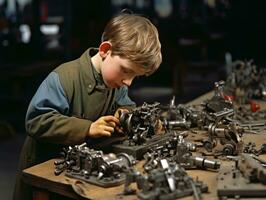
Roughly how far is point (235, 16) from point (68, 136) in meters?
3.30

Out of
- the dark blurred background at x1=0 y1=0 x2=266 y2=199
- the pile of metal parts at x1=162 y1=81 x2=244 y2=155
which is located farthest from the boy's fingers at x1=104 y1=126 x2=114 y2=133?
the dark blurred background at x1=0 y1=0 x2=266 y2=199

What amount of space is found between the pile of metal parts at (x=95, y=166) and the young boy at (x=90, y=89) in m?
0.11

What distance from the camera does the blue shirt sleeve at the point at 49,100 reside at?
5.76ft

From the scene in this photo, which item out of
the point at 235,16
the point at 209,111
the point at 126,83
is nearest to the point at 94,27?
the point at 235,16

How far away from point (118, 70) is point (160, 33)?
4118 mm

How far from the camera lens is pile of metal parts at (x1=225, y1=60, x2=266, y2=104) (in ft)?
9.43

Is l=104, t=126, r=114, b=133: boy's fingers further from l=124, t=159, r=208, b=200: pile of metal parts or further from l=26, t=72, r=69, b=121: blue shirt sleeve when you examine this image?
l=124, t=159, r=208, b=200: pile of metal parts

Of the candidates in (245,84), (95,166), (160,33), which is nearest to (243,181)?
(95,166)

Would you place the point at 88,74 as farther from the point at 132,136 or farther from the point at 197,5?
the point at 197,5

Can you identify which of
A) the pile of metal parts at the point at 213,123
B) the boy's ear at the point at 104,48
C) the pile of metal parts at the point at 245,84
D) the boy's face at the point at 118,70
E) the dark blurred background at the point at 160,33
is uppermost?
the boy's ear at the point at 104,48

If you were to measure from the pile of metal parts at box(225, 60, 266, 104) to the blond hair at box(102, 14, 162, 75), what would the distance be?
1.19m

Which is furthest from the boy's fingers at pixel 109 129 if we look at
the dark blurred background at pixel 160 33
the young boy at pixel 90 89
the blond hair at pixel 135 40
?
the dark blurred background at pixel 160 33

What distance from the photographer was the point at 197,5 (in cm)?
550

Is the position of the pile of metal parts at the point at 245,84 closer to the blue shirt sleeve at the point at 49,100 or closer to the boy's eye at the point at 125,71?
the boy's eye at the point at 125,71
